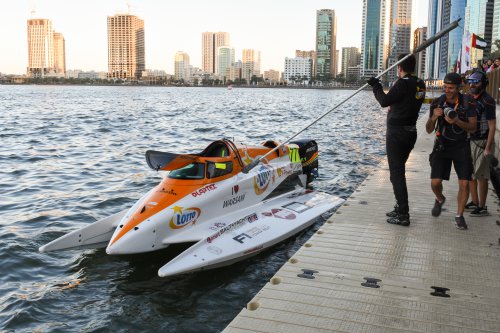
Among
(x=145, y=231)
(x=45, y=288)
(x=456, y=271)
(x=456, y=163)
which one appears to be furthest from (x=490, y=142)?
(x=45, y=288)

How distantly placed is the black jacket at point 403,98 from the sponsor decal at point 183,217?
12.1 ft

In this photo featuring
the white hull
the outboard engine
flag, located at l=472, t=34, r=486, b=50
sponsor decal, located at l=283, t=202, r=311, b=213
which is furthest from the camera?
flag, located at l=472, t=34, r=486, b=50

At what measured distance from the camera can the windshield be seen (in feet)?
30.5

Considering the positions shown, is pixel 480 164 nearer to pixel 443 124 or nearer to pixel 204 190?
pixel 443 124

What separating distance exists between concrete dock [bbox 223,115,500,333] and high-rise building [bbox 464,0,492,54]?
304ft

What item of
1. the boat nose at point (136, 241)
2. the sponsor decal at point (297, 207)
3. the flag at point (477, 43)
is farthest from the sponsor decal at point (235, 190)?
the flag at point (477, 43)

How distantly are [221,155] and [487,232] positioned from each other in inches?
203

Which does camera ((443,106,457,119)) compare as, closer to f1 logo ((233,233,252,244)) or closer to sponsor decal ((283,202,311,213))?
f1 logo ((233,233,252,244))

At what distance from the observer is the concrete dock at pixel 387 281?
5.15 meters

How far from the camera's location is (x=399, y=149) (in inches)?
311

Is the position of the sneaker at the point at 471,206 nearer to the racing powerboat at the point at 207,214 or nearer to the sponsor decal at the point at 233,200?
the racing powerboat at the point at 207,214

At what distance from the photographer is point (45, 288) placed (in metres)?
8.02

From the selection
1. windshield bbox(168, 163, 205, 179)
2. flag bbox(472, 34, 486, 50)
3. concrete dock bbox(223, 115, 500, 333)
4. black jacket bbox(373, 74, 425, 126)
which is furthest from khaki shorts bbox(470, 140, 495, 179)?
flag bbox(472, 34, 486, 50)

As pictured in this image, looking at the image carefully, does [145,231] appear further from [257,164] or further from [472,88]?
[472,88]
